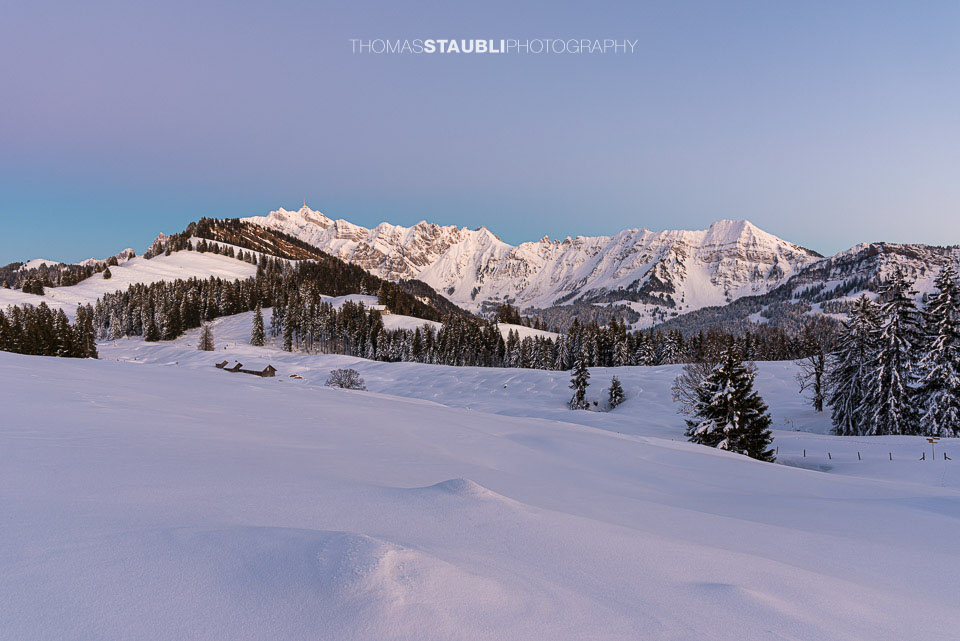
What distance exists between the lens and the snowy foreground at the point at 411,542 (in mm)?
2639

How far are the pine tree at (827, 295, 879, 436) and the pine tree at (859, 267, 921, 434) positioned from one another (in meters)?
1.32

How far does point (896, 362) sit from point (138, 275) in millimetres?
206100

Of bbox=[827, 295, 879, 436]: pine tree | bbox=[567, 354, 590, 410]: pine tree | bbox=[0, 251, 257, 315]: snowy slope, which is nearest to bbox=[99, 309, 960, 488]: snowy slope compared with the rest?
bbox=[567, 354, 590, 410]: pine tree

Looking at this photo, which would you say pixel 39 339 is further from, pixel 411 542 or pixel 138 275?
pixel 138 275

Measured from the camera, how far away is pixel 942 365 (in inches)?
1223

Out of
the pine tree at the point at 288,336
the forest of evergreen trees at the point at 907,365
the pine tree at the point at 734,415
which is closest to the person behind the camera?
the pine tree at the point at 734,415

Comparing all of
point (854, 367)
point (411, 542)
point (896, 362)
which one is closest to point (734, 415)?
point (896, 362)

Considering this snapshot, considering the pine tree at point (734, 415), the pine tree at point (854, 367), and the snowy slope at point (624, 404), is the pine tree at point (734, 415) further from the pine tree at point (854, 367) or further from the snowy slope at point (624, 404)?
the pine tree at point (854, 367)

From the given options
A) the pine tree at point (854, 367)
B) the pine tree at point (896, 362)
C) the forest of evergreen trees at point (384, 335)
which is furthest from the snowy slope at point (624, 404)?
the forest of evergreen trees at point (384, 335)

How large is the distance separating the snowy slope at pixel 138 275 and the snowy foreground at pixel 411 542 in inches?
6381

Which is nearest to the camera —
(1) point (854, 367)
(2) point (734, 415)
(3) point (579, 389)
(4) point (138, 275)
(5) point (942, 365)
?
(2) point (734, 415)

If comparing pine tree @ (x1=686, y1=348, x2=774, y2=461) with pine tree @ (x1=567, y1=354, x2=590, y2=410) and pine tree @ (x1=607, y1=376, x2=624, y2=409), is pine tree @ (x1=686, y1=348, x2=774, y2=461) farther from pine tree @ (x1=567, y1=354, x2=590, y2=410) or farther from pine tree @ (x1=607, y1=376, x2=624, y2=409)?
pine tree @ (x1=607, y1=376, x2=624, y2=409)

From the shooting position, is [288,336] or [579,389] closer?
[579,389]

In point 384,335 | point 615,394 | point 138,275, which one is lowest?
point 615,394
